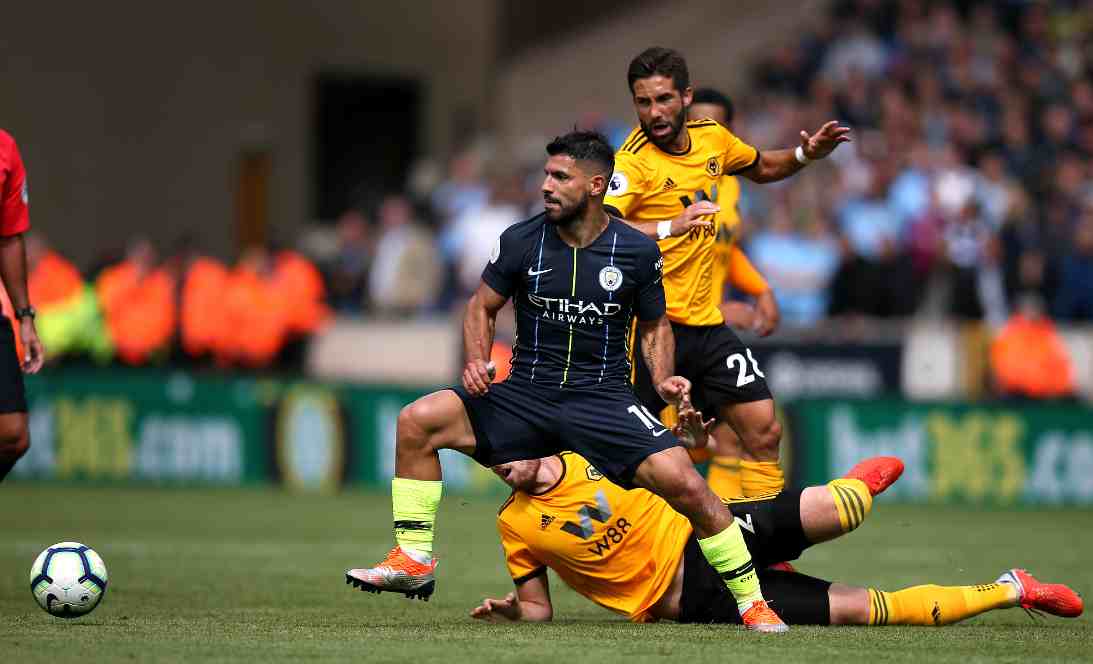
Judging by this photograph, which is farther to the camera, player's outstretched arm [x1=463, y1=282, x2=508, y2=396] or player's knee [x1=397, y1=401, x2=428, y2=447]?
player's outstretched arm [x1=463, y1=282, x2=508, y2=396]

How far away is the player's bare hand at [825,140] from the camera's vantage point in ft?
28.6

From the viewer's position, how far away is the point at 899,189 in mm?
18484

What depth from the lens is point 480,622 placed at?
8.12m

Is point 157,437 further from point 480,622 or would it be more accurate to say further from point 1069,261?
point 480,622

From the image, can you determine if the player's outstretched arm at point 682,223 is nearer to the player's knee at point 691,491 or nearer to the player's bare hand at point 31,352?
the player's knee at point 691,491

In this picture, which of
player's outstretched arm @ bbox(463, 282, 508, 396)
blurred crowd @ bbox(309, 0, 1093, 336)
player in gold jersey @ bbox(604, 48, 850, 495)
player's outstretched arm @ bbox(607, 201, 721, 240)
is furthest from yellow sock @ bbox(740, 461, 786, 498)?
blurred crowd @ bbox(309, 0, 1093, 336)

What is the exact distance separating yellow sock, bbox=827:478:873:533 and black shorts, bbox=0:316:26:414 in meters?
3.57

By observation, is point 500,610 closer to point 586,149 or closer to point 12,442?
point 586,149

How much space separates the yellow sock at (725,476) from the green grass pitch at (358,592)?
956 mm

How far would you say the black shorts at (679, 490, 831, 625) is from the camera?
25.8ft

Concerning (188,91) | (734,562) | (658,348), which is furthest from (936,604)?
(188,91)

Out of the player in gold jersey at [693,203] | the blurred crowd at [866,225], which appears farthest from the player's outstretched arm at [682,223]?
the blurred crowd at [866,225]

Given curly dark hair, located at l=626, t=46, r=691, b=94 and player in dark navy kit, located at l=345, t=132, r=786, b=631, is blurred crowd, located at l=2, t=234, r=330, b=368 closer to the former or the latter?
curly dark hair, located at l=626, t=46, r=691, b=94

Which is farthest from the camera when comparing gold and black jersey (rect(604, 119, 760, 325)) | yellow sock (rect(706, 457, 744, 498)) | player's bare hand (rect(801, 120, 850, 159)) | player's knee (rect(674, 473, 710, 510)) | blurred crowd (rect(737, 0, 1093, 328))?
blurred crowd (rect(737, 0, 1093, 328))
